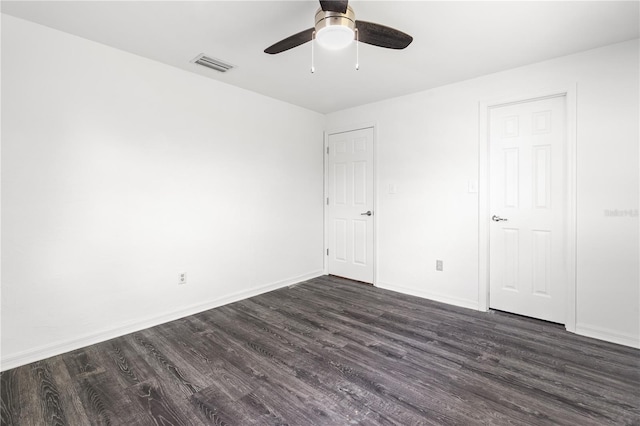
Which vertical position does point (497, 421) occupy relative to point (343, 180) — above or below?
below

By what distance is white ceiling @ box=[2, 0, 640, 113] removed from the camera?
6.62ft

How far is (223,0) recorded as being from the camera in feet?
6.43

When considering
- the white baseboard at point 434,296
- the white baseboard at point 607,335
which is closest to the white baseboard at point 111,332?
the white baseboard at point 434,296

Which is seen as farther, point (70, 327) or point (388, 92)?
point (388, 92)

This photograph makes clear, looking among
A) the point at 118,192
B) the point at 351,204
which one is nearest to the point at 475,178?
the point at 351,204

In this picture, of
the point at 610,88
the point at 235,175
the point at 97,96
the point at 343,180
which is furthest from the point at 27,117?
the point at 610,88

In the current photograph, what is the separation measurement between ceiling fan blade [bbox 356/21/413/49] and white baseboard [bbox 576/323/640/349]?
2.77 metres

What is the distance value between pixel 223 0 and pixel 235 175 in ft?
5.97

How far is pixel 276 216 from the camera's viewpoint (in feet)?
13.0

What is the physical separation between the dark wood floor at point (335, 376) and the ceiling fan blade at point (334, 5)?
2157 mm

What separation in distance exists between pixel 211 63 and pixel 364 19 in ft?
4.89

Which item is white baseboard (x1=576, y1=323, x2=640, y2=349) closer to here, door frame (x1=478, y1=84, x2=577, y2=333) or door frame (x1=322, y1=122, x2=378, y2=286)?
door frame (x1=478, y1=84, x2=577, y2=333)

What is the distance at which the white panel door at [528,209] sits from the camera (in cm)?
280

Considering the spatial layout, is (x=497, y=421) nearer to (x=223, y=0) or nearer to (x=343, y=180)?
(x=223, y=0)
